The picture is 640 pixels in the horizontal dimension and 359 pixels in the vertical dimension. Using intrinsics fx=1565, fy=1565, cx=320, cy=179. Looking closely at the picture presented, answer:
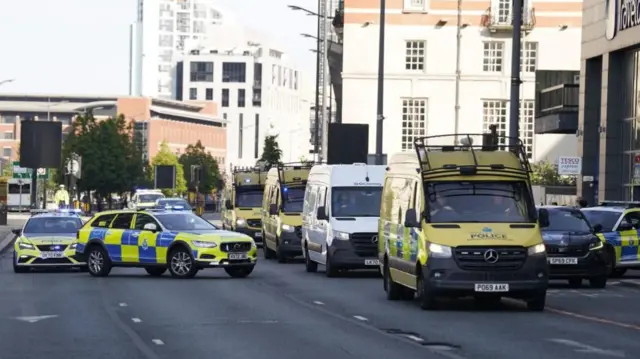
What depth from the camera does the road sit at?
16.6m

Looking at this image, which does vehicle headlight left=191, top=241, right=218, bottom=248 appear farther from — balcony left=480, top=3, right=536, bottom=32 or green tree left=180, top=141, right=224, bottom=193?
green tree left=180, top=141, right=224, bottom=193

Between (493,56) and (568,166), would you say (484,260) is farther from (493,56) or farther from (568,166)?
(493,56)

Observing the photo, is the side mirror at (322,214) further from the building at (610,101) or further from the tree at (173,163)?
the tree at (173,163)

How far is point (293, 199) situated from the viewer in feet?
138

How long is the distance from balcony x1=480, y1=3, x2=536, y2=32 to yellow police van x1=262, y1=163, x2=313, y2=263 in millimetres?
43485

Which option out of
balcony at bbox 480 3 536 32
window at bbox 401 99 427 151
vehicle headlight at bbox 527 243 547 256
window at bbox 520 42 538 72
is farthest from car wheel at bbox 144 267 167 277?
window at bbox 520 42 538 72

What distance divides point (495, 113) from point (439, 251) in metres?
66.9

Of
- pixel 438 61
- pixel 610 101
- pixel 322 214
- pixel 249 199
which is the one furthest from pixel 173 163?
pixel 322 214

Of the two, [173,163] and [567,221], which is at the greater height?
[173,163]

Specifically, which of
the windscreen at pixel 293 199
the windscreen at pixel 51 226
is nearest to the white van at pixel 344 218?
the windscreen at pixel 293 199

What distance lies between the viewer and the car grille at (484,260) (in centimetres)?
2233

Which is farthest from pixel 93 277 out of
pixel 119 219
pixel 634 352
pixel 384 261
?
pixel 634 352

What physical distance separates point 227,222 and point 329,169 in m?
20.2

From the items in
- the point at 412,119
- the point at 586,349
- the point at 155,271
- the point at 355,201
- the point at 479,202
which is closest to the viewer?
the point at 586,349
